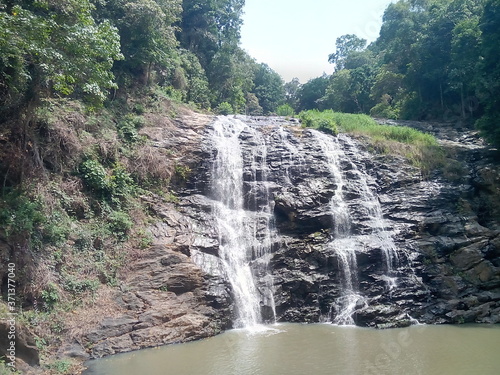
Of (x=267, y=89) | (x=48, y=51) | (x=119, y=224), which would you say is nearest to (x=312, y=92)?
(x=267, y=89)

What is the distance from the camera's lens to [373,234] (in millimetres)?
14914

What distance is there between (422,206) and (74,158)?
12.7 metres

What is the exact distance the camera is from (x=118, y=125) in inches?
658

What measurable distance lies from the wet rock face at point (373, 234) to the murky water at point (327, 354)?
1.37 m

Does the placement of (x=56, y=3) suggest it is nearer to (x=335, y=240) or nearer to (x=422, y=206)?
(x=335, y=240)

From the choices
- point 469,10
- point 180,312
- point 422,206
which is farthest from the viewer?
point 469,10

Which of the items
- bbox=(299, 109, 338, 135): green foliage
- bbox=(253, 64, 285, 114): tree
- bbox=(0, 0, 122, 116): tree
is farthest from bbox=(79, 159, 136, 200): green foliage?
bbox=(253, 64, 285, 114): tree

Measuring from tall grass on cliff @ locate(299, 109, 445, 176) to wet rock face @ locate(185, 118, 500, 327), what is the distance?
2.24 ft

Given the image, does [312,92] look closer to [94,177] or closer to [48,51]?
[94,177]

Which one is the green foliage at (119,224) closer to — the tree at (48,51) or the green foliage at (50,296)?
the green foliage at (50,296)

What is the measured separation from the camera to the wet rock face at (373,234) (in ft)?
42.9

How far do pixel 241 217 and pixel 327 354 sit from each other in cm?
707

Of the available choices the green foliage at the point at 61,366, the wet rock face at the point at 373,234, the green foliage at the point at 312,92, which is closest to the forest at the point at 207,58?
the green foliage at the point at 312,92

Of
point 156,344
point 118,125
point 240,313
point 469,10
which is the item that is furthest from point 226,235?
point 469,10
